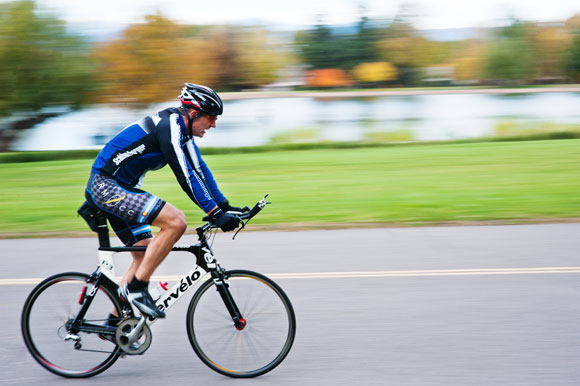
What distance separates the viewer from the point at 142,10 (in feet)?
93.4

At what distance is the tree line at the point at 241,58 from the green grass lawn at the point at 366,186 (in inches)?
258

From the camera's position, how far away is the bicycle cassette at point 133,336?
3.95 meters

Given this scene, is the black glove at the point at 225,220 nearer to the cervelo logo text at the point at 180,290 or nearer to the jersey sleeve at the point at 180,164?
the jersey sleeve at the point at 180,164

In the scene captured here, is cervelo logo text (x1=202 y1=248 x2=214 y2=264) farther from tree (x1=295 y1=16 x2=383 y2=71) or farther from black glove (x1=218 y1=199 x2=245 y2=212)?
tree (x1=295 y1=16 x2=383 y2=71)

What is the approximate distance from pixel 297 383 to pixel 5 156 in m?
17.9

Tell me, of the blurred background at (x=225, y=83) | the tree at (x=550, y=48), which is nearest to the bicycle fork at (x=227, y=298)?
the blurred background at (x=225, y=83)

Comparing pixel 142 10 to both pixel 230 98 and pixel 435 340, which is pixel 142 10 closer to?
pixel 230 98

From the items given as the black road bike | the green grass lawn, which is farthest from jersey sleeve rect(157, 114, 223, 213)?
the green grass lawn

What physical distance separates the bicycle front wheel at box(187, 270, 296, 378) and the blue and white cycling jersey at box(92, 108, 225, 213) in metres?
0.61

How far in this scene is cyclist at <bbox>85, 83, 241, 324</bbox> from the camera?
3719 mm

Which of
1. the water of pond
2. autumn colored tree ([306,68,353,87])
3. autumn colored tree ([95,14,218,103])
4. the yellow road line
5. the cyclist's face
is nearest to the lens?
the cyclist's face

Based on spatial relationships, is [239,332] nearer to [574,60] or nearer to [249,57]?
[574,60]

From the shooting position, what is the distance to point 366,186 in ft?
37.4

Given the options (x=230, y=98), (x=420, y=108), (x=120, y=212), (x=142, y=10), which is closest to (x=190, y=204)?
(x=120, y=212)
